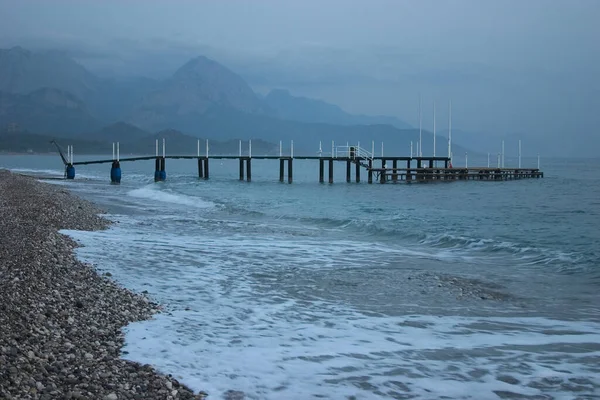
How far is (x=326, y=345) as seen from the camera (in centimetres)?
702

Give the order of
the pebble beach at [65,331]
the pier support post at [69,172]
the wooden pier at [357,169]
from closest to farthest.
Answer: the pebble beach at [65,331] → the pier support post at [69,172] → the wooden pier at [357,169]

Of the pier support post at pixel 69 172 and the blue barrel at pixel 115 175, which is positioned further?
the pier support post at pixel 69 172

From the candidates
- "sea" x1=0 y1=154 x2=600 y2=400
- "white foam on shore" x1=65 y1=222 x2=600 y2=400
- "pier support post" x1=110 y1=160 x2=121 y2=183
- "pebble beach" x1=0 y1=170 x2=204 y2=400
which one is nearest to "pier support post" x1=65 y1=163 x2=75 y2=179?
"pier support post" x1=110 y1=160 x2=121 y2=183

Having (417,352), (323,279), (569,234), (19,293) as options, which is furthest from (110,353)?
(569,234)

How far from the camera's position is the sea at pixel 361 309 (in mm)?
5984

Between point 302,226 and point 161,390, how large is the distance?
16.6 m

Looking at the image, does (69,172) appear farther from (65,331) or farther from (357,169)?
(65,331)

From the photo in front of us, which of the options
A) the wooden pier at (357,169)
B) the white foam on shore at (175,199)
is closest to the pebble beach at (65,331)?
the white foam on shore at (175,199)

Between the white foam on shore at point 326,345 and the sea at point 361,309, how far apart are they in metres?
0.02

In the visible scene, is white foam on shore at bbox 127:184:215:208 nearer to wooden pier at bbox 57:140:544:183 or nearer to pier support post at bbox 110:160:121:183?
pier support post at bbox 110:160:121:183

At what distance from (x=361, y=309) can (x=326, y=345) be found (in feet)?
6.47

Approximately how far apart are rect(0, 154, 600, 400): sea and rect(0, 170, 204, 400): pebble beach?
0.32 metres

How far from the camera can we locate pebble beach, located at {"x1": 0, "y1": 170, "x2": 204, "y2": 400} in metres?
4.93

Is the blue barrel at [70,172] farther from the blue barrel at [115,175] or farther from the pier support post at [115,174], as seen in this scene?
the blue barrel at [115,175]
